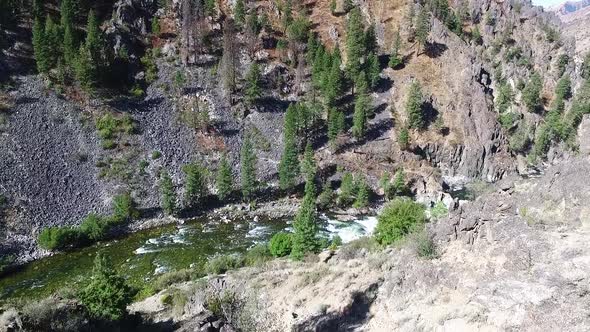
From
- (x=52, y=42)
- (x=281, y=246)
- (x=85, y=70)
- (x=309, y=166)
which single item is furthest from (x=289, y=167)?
(x=52, y=42)

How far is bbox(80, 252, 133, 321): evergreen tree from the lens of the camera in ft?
104

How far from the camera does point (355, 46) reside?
103438 millimetres

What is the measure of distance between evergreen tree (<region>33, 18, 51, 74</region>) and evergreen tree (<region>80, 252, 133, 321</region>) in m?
68.3

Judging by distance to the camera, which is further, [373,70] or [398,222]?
[373,70]

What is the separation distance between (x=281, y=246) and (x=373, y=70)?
6330 cm

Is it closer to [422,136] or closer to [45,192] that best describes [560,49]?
[422,136]

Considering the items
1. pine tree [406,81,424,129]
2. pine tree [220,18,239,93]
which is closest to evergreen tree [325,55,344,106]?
pine tree [406,81,424,129]

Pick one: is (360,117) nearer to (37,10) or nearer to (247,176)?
(247,176)

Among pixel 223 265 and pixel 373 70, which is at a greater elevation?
pixel 373 70

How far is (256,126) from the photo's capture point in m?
95.2

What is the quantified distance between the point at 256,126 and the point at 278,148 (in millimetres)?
8140

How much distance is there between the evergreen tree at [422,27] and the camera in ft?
354

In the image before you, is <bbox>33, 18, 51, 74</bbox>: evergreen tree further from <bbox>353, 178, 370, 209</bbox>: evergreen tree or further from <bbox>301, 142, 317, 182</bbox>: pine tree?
<bbox>353, 178, 370, 209</bbox>: evergreen tree

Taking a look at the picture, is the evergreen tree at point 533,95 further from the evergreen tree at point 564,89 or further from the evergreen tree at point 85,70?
the evergreen tree at point 85,70
